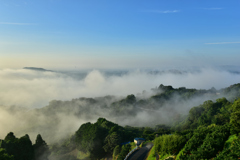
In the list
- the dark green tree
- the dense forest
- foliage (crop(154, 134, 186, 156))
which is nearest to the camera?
the dense forest

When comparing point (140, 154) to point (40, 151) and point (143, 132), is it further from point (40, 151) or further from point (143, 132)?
point (40, 151)

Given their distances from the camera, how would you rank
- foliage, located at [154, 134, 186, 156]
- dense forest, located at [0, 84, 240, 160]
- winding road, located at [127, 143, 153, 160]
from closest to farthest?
dense forest, located at [0, 84, 240, 160] < foliage, located at [154, 134, 186, 156] < winding road, located at [127, 143, 153, 160]

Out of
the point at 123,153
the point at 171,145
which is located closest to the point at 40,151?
the point at 123,153

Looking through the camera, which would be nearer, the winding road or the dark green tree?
the winding road

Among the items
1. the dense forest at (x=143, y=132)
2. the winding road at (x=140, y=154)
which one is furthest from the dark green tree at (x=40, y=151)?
the winding road at (x=140, y=154)

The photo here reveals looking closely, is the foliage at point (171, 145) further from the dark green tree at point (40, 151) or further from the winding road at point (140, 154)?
the dark green tree at point (40, 151)

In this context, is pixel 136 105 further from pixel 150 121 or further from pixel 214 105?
pixel 214 105

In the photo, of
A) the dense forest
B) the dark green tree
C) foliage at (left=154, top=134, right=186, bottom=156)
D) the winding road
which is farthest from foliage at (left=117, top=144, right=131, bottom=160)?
the dark green tree

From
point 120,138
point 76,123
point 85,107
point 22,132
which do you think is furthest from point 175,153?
point 85,107

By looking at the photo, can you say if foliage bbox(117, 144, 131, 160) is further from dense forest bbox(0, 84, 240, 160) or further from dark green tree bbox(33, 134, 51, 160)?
dark green tree bbox(33, 134, 51, 160)
